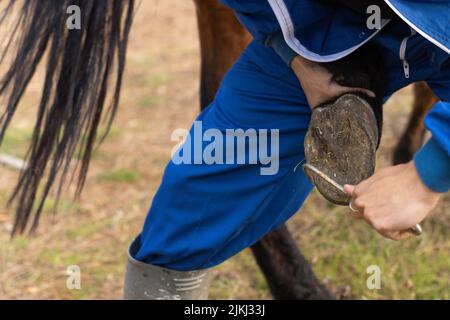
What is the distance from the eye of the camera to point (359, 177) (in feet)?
3.38

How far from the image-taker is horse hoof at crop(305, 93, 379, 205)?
3.37 ft

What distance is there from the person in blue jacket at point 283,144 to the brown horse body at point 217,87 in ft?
1.18

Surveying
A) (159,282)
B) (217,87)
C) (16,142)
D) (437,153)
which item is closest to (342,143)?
(437,153)

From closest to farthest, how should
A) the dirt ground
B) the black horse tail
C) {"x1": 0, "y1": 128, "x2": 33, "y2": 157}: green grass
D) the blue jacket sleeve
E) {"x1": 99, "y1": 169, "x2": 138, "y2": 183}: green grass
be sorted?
1. the blue jacket sleeve
2. the black horse tail
3. the dirt ground
4. {"x1": 99, "y1": 169, "x2": 138, "y2": 183}: green grass
5. {"x1": 0, "y1": 128, "x2": 33, "y2": 157}: green grass

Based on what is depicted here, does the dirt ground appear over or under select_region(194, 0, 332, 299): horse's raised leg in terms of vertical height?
under

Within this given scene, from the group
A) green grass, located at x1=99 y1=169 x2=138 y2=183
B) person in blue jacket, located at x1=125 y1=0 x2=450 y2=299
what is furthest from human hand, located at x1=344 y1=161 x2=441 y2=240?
green grass, located at x1=99 y1=169 x2=138 y2=183

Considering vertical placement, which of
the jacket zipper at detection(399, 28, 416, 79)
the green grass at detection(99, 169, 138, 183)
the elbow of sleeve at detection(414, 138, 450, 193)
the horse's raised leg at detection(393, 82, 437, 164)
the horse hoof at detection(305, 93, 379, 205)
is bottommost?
the green grass at detection(99, 169, 138, 183)

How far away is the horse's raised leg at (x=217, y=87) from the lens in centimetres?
157

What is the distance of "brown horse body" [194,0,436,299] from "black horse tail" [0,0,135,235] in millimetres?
279

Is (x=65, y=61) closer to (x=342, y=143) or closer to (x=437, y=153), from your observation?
(x=342, y=143)

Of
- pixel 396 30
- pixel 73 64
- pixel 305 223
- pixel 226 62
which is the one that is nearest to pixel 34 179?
pixel 73 64

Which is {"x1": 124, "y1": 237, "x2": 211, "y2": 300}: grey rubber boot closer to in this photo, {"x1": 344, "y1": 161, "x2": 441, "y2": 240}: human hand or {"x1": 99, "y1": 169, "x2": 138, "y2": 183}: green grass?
{"x1": 344, "y1": 161, "x2": 441, "y2": 240}: human hand

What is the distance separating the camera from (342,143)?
1.06 meters
